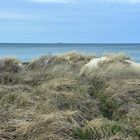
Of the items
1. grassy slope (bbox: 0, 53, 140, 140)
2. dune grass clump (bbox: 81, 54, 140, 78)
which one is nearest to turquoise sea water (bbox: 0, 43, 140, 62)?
dune grass clump (bbox: 81, 54, 140, 78)

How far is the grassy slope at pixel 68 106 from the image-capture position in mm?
9367

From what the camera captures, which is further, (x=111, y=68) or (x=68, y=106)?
(x=111, y=68)

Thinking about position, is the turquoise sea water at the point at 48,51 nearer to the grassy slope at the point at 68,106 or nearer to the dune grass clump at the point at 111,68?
the dune grass clump at the point at 111,68

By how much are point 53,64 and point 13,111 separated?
319 inches

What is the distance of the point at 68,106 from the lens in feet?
37.2

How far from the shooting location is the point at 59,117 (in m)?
9.90

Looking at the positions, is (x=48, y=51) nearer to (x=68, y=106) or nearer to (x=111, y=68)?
(x=111, y=68)

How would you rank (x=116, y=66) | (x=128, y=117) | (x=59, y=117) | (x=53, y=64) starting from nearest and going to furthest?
(x=59, y=117), (x=128, y=117), (x=116, y=66), (x=53, y=64)

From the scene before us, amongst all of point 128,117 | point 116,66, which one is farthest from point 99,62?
point 128,117

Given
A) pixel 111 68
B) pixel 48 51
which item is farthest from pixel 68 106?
pixel 48 51

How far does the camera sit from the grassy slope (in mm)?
9367

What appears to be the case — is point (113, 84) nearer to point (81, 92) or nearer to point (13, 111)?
point (81, 92)

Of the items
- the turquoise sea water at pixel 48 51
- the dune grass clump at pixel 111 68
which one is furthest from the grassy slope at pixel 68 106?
the turquoise sea water at pixel 48 51

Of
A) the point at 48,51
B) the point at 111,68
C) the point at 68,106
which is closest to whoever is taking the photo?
the point at 68,106
